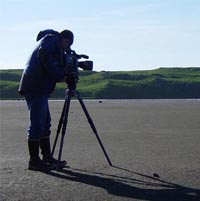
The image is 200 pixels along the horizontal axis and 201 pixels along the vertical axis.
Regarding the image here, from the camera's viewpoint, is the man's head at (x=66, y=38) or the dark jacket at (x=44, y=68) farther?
the man's head at (x=66, y=38)

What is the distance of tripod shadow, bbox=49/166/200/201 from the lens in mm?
7727

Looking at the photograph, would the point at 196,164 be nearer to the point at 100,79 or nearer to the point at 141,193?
the point at 141,193

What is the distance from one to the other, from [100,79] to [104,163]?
107m

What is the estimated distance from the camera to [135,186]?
834cm

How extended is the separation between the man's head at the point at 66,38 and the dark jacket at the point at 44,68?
160 mm

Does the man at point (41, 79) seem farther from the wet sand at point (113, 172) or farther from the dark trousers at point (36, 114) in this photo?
the wet sand at point (113, 172)

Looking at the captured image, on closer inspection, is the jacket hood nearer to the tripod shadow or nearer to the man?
the man

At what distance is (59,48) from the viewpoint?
31.9 ft

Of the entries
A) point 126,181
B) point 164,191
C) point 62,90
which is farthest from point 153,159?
point 62,90

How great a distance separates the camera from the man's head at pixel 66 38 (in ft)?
32.2

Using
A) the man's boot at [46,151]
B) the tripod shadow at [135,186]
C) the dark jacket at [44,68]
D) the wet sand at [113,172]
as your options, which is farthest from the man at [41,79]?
the tripod shadow at [135,186]

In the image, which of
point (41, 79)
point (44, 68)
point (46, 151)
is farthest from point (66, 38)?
point (46, 151)

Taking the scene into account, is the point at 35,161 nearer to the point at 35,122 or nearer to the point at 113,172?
the point at 35,122

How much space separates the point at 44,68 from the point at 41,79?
0.62 feet
